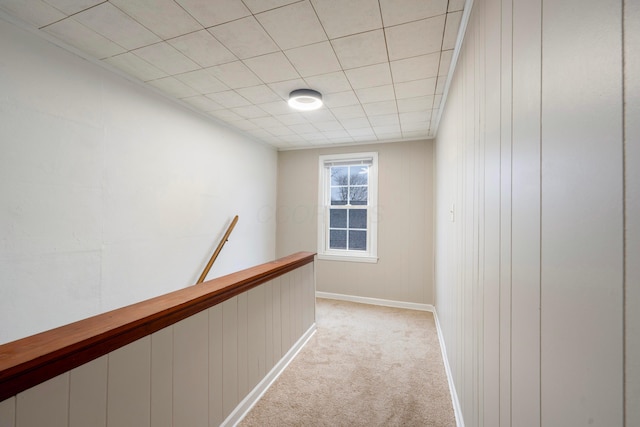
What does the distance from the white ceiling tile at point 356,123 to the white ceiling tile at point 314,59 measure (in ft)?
3.45

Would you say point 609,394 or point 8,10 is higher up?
point 8,10

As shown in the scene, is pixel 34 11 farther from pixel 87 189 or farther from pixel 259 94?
pixel 259 94

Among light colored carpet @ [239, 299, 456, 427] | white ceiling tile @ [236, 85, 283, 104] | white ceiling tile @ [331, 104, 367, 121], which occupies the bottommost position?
light colored carpet @ [239, 299, 456, 427]

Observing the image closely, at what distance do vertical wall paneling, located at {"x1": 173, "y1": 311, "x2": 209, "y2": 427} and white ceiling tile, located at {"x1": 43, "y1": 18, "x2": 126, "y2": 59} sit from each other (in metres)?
1.84

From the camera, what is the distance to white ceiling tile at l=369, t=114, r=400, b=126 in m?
2.94

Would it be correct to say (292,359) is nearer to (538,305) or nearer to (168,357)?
(168,357)

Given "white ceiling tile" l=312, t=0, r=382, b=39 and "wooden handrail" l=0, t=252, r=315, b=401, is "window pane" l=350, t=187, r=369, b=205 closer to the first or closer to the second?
"white ceiling tile" l=312, t=0, r=382, b=39

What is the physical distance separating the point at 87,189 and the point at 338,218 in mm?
3078

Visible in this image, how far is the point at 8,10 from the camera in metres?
1.46

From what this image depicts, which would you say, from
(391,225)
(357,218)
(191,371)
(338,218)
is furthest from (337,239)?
(191,371)

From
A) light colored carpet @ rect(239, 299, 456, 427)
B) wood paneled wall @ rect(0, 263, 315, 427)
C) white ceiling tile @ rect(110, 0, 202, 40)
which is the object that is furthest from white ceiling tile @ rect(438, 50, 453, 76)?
light colored carpet @ rect(239, 299, 456, 427)

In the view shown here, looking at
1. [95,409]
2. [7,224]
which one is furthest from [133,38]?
[95,409]

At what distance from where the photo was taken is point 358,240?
4.15m

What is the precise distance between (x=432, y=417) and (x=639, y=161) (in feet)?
6.36
